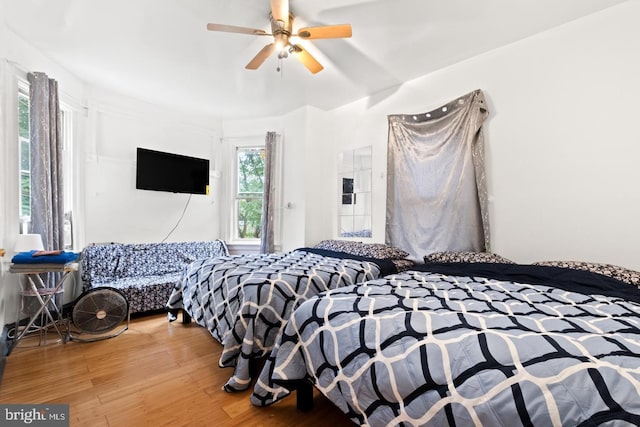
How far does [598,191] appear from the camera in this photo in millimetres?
2164

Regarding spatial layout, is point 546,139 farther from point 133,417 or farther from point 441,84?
point 133,417

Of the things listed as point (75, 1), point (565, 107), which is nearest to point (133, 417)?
point (75, 1)

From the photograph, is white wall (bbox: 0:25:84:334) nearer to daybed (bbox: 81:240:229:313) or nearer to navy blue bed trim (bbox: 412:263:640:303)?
daybed (bbox: 81:240:229:313)

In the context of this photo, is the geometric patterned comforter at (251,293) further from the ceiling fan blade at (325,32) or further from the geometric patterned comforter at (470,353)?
the ceiling fan blade at (325,32)

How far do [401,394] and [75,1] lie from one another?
3.27 metres

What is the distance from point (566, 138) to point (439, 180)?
41.3 inches

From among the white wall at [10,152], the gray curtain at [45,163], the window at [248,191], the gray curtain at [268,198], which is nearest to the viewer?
the white wall at [10,152]

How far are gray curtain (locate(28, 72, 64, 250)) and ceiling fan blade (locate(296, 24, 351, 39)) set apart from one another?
8.33 ft

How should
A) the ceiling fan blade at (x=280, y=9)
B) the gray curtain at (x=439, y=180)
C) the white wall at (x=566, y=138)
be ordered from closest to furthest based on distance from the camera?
1. the ceiling fan blade at (x=280, y=9)
2. the white wall at (x=566, y=138)
3. the gray curtain at (x=439, y=180)

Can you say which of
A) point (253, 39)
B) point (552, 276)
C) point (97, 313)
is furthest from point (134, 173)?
point (552, 276)

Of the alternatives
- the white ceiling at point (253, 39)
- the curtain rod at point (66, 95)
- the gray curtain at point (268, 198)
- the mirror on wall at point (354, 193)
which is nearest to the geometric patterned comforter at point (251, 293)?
the mirror on wall at point (354, 193)

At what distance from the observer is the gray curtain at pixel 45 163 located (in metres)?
2.62

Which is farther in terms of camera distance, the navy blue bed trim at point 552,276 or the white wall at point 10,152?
the white wall at point 10,152

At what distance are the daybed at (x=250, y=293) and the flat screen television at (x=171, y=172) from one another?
1.73m
